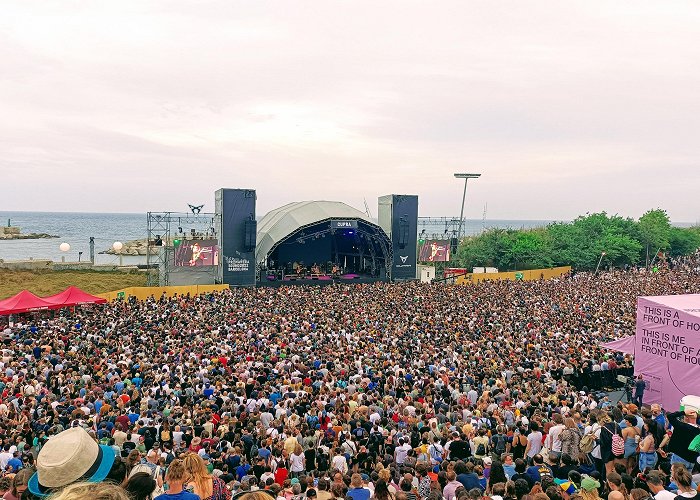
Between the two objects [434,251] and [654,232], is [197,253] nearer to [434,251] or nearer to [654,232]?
[434,251]

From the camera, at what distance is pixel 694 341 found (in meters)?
12.0

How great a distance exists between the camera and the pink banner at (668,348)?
12.1 metres

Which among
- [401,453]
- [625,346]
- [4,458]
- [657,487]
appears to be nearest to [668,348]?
[625,346]

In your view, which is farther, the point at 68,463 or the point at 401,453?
the point at 401,453

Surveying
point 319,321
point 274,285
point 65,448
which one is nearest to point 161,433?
point 65,448

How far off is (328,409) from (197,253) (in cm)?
2279

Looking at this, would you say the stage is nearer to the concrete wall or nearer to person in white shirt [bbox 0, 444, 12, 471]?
the concrete wall

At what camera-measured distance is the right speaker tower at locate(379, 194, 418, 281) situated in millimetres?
37969

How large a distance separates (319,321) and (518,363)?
7701 mm

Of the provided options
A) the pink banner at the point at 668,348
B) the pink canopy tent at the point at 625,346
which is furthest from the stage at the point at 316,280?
the pink banner at the point at 668,348

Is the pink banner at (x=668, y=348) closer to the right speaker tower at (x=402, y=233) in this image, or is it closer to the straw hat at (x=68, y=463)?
the straw hat at (x=68, y=463)

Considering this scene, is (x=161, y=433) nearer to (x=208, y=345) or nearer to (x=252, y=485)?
(x=252, y=485)

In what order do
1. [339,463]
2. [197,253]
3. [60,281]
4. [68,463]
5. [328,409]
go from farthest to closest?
1. [60,281]
2. [197,253]
3. [328,409]
4. [339,463]
5. [68,463]

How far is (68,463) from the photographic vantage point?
2.41 meters
